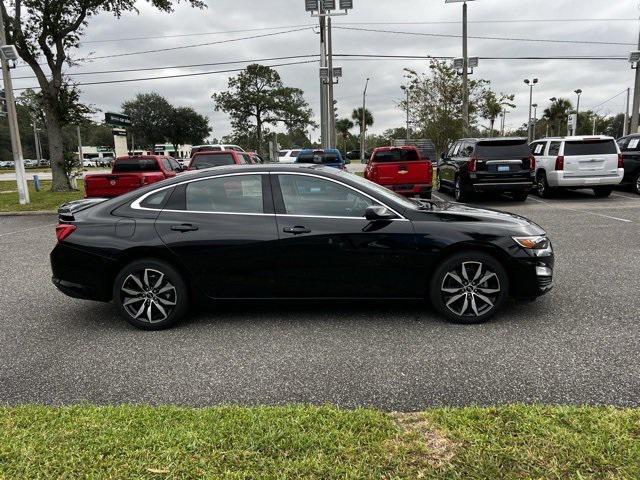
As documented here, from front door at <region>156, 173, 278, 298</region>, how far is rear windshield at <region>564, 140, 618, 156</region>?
38.9ft

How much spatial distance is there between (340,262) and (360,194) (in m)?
0.66

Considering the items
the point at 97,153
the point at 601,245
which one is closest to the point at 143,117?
the point at 97,153

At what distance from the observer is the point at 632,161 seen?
1509 cm

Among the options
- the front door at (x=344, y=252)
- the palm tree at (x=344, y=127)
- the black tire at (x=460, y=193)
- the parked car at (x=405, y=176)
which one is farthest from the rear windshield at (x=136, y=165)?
the palm tree at (x=344, y=127)


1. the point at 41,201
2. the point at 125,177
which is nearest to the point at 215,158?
the point at 125,177

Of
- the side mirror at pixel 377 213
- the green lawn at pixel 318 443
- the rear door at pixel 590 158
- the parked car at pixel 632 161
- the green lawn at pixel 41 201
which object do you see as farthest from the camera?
the green lawn at pixel 41 201

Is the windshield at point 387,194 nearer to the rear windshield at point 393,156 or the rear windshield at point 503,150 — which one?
the rear windshield at point 393,156

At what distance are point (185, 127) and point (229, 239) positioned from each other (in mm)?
76249

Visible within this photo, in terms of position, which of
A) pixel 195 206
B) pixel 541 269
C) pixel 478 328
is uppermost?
pixel 195 206

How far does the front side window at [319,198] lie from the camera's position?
15.0ft

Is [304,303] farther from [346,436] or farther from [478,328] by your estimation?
[346,436]

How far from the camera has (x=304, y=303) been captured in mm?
4641

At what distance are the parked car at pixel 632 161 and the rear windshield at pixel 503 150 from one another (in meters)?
4.13

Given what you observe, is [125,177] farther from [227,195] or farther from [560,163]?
[560,163]
